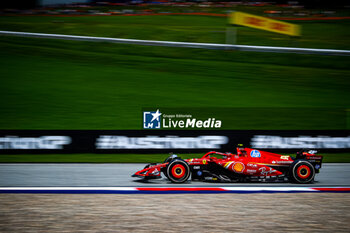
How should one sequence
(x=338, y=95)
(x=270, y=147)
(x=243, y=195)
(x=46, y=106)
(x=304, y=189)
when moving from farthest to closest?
(x=338, y=95) < (x=46, y=106) < (x=270, y=147) < (x=304, y=189) < (x=243, y=195)

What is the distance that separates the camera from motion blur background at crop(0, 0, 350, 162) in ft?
55.2

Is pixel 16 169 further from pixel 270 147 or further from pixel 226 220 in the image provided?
pixel 270 147

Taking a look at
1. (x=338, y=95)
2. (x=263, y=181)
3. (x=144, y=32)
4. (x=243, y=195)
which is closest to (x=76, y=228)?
(x=243, y=195)

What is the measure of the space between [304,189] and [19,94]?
14079 mm

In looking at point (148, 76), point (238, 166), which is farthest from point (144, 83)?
point (238, 166)

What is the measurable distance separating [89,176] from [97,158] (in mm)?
2168

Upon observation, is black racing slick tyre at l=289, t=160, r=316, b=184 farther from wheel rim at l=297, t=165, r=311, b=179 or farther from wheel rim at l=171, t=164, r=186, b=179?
wheel rim at l=171, t=164, r=186, b=179

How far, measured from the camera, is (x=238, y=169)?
352 inches

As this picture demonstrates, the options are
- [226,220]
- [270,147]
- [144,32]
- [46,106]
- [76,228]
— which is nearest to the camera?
[76,228]

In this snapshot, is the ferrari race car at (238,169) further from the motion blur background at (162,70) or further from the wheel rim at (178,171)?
the motion blur background at (162,70)

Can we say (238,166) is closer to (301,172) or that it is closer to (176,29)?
(301,172)

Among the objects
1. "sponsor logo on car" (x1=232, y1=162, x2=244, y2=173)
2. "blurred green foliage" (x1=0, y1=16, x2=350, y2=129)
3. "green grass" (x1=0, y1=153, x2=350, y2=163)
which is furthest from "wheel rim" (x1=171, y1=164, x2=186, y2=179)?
"blurred green foliage" (x1=0, y1=16, x2=350, y2=129)

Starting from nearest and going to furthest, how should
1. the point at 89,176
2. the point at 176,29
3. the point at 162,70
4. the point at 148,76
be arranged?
the point at 89,176 → the point at 148,76 → the point at 162,70 → the point at 176,29

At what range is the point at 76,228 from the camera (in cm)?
597
